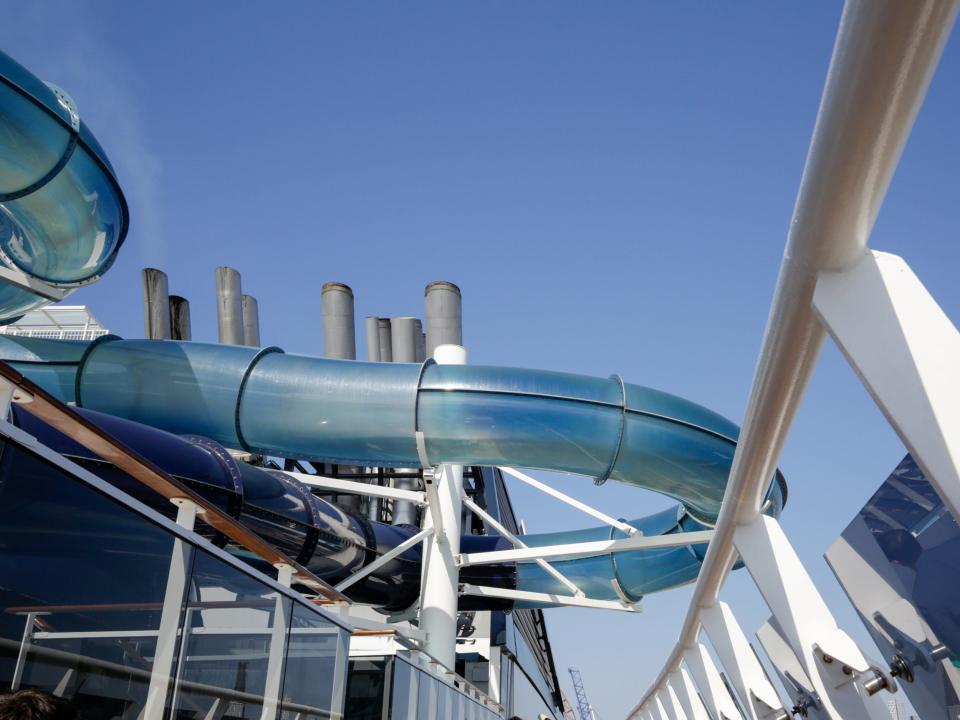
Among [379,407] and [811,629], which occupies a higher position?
[379,407]

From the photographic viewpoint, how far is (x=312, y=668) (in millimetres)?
4293

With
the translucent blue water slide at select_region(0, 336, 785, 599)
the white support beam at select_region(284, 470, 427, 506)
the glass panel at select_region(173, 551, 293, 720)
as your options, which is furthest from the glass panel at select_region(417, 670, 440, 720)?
the glass panel at select_region(173, 551, 293, 720)

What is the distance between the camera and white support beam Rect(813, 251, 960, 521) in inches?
91.9

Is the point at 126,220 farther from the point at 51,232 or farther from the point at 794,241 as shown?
the point at 794,241

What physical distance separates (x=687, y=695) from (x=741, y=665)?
5498 mm

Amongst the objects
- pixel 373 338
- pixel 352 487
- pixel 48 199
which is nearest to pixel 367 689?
pixel 352 487

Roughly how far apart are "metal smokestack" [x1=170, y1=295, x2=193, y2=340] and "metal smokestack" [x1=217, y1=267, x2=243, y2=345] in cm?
62

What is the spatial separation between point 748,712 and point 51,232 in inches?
272

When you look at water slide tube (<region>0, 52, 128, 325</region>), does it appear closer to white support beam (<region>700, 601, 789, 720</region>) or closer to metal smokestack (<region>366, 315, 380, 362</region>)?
white support beam (<region>700, 601, 789, 720</region>)

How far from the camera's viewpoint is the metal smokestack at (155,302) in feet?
50.8

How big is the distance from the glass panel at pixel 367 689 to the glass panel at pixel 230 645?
7.29 feet

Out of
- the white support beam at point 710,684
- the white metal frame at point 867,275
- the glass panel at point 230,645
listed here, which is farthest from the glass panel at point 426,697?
the white metal frame at point 867,275

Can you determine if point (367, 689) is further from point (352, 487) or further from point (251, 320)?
point (251, 320)

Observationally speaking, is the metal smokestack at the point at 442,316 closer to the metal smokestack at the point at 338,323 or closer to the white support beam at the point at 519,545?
the white support beam at the point at 519,545
